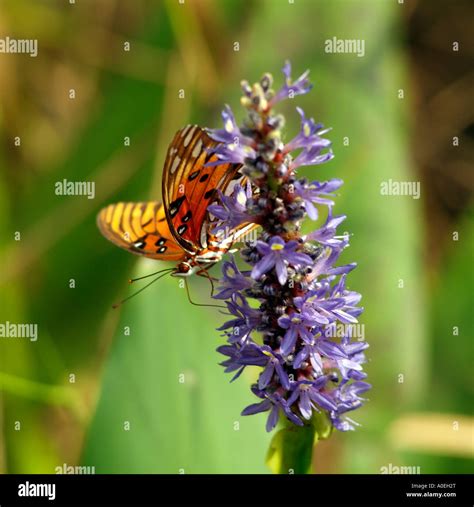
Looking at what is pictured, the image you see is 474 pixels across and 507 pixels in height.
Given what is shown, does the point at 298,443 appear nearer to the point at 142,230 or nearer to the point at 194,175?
the point at 194,175

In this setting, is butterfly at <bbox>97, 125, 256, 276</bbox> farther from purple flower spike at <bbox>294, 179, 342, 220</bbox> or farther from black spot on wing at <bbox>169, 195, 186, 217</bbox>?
purple flower spike at <bbox>294, 179, 342, 220</bbox>

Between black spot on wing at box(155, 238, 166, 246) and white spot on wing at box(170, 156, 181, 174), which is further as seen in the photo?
black spot on wing at box(155, 238, 166, 246)

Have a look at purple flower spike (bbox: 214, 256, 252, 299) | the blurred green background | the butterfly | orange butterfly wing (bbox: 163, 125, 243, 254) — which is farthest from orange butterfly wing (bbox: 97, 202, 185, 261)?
purple flower spike (bbox: 214, 256, 252, 299)

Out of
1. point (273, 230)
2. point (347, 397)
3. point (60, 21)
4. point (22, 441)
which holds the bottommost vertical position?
point (22, 441)

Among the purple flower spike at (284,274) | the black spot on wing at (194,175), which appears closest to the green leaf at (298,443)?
the purple flower spike at (284,274)

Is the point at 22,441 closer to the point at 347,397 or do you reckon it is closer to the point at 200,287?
the point at 200,287

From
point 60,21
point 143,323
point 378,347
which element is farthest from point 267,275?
point 60,21
